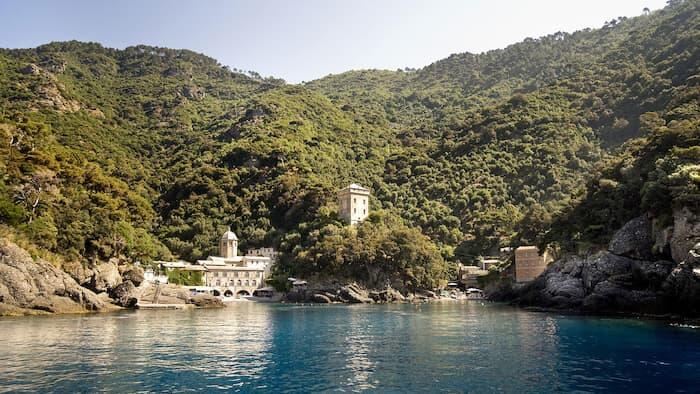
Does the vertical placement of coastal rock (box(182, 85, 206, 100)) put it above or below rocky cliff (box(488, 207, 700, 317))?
above

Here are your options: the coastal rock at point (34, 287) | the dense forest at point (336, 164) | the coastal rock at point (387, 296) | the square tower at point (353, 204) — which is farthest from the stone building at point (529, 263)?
the coastal rock at point (34, 287)

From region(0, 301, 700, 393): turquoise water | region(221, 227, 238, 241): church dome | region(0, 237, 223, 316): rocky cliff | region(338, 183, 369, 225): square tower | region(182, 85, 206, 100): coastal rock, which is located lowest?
region(0, 301, 700, 393): turquoise water

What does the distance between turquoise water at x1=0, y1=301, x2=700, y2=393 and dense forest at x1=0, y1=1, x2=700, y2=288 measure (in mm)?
17774

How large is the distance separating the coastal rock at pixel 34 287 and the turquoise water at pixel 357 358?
9353 mm

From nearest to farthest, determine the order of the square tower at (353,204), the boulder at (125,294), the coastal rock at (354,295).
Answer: the boulder at (125,294) → the coastal rock at (354,295) → the square tower at (353,204)

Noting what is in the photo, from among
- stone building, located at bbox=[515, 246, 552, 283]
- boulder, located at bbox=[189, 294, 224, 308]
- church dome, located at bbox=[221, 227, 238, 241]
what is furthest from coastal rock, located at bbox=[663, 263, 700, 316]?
church dome, located at bbox=[221, 227, 238, 241]

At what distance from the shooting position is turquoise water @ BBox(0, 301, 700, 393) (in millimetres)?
18875

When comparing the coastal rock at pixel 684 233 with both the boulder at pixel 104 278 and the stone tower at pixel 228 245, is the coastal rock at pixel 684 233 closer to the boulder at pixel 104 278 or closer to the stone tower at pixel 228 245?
the boulder at pixel 104 278

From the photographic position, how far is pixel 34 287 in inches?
1956

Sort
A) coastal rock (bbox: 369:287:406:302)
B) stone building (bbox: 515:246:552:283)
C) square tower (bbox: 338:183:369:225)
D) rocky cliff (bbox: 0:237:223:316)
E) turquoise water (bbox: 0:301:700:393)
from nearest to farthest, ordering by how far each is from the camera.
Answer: turquoise water (bbox: 0:301:700:393), rocky cliff (bbox: 0:237:223:316), stone building (bbox: 515:246:552:283), coastal rock (bbox: 369:287:406:302), square tower (bbox: 338:183:369:225)

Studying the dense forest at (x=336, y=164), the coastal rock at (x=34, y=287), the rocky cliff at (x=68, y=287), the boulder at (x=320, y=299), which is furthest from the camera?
the boulder at (x=320, y=299)

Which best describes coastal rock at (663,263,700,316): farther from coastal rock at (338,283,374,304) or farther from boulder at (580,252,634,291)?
coastal rock at (338,283,374,304)

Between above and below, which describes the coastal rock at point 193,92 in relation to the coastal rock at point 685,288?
above

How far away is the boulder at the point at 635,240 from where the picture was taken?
148ft
